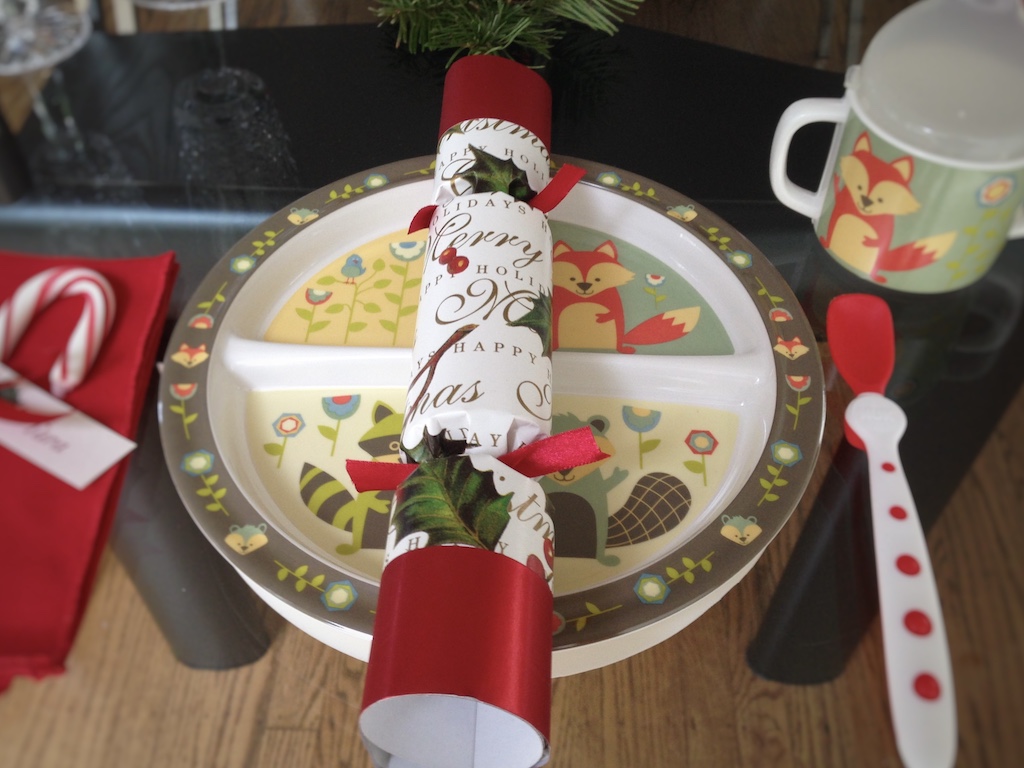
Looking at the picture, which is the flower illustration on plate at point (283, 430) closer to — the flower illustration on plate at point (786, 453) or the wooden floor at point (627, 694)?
the wooden floor at point (627, 694)

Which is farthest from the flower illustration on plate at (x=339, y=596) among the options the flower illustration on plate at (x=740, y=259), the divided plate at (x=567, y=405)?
the flower illustration on plate at (x=740, y=259)

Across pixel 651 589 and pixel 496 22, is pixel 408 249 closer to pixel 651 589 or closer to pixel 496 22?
pixel 496 22

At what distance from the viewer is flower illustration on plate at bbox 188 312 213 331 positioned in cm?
61

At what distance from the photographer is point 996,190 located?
0.53 meters

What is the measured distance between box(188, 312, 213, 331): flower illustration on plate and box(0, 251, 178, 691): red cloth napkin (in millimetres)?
48

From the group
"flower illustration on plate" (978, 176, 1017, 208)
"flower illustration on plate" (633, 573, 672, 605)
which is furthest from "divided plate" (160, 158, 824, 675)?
"flower illustration on plate" (978, 176, 1017, 208)

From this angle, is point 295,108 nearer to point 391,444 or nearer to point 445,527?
point 391,444

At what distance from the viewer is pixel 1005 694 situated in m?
0.39

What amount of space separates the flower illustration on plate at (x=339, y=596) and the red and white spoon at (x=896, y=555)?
27cm

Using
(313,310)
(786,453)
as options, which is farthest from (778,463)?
(313,310)

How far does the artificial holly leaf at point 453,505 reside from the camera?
0.42 metres

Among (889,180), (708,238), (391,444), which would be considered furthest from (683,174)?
(391,444)

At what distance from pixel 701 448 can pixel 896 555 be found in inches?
5.5

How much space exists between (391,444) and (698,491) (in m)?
0.20
